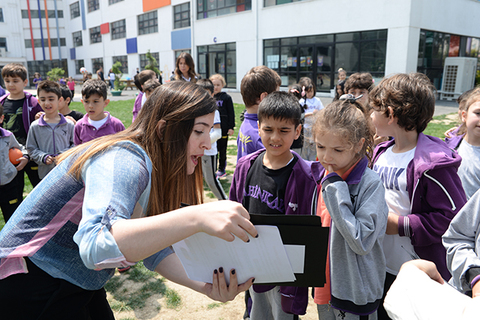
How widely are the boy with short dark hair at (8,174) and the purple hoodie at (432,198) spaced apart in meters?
3.73

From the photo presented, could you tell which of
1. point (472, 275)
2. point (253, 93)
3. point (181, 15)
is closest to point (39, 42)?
point (181, 15)

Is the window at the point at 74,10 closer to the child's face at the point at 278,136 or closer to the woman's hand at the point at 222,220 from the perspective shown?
the child's face at the point at 278,136

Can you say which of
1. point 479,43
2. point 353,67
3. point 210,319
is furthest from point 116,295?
point 479,43

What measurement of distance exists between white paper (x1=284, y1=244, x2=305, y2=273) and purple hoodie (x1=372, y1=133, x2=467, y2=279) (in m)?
0.92

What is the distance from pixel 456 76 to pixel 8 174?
18.9 m

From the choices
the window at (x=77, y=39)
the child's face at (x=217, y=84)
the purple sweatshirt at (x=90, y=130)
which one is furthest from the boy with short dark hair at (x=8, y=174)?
the window at (x=77, y=39)

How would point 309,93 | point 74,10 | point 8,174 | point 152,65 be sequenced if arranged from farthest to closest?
point 74,10 < point 152,65 < point 309,93 < point 8,174

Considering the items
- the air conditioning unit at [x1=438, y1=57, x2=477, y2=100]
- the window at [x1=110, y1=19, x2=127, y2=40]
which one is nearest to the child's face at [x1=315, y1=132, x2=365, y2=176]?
the air conditioning unit at [x1=438, y1=57, x2=477, y2=100]

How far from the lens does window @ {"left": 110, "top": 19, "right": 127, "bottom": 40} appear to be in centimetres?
3319

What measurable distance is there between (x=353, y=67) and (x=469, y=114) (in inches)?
594

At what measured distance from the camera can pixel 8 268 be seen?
1.33 metres

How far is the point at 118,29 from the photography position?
3400 centimetres

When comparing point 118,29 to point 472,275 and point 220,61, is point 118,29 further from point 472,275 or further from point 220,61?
point 472,275

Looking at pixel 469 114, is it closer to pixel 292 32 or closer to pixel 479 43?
pixel 292 32
